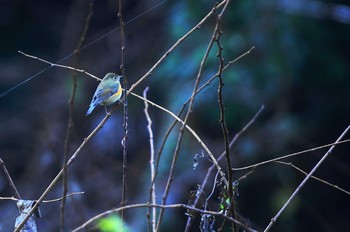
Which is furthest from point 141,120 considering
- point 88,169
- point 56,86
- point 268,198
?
point 268,198

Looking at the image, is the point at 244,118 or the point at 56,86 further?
the point at 56,86

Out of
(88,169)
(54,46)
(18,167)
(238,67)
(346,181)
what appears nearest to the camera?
(238,67)

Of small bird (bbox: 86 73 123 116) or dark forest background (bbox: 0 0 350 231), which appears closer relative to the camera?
small bird (bbox: 86 73 123 116)

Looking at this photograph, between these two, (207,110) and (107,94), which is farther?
(207,110)

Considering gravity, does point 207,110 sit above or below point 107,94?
below

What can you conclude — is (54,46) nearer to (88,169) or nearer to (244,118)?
(88,169)

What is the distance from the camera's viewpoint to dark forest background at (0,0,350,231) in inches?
244

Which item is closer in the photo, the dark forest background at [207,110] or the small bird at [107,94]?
the small bird at [107,94]

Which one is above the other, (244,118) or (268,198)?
(244,118)

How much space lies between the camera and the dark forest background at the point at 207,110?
6207 mm

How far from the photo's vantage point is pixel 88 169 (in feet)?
26.2

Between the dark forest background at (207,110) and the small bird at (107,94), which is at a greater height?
the small bird at (107,94)

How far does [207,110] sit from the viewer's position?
6410mm

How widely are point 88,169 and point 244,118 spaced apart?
2.33 m
